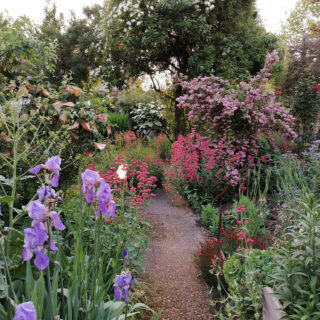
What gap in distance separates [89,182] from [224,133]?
5.13 metres

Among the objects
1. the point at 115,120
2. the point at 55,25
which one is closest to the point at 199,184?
the point at 115,120

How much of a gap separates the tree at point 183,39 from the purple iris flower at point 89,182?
741 centimetres

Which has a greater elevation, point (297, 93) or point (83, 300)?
point (297, 93)

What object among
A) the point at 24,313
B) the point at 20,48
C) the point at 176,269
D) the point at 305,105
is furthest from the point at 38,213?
the point at 305,105

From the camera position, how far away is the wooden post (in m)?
1.84

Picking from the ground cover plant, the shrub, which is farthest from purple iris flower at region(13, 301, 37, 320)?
the shrub

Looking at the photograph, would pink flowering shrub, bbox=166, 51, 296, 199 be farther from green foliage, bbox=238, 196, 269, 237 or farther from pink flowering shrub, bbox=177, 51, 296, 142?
green foliage, bbox=238, 196, 269, 237

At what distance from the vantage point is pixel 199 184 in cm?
532

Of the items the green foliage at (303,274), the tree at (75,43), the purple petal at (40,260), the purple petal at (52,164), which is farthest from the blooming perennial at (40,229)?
the tree at (75,43)

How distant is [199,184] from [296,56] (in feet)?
43.0

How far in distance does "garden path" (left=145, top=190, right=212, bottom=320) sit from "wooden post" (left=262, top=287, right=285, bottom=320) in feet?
2.45

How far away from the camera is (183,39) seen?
9320mm

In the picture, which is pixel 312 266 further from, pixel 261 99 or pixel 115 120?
pixel 115 120

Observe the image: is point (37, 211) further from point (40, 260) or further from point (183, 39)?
point (183, 39)
